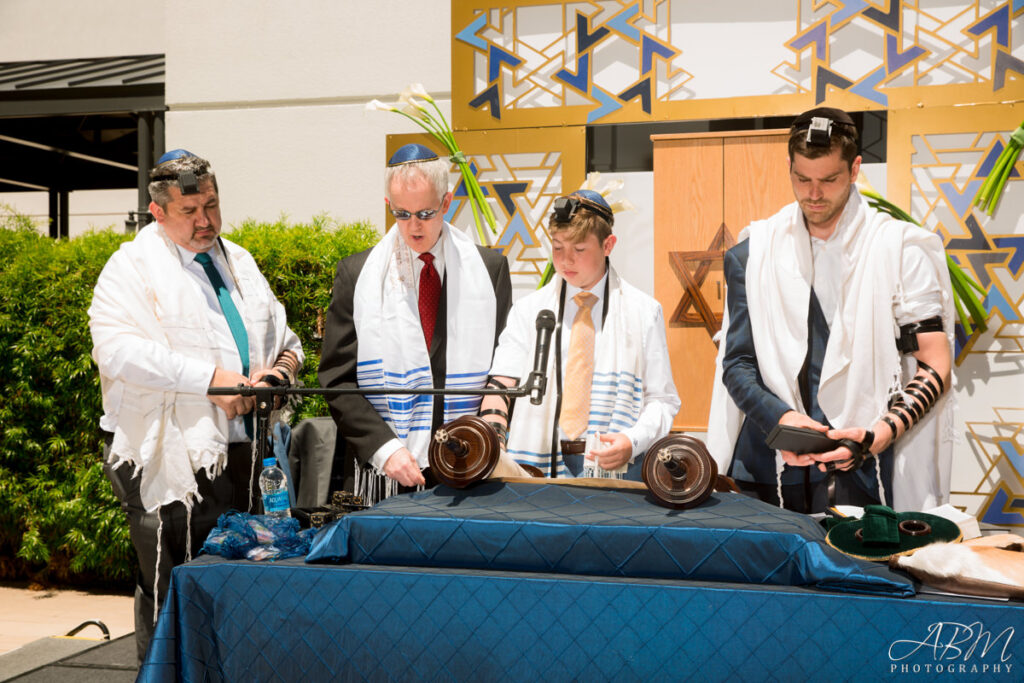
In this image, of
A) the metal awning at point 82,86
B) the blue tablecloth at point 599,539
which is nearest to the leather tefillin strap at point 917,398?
the blue tablecloth at point 599,539

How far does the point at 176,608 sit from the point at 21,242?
4107 millimetres

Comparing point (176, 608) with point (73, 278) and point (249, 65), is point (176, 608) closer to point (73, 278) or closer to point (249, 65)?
point (73, 278)

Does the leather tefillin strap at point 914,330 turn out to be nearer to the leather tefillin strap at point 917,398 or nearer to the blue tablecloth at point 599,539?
the leather tefillin strap at point 917,398

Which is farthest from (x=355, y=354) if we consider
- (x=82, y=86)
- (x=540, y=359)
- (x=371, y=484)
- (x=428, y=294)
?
(x=82, y=86)

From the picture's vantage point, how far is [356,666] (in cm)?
197

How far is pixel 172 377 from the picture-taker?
2746 millimetres

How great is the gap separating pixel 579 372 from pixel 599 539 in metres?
0.78

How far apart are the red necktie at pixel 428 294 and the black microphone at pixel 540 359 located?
0.81 metres

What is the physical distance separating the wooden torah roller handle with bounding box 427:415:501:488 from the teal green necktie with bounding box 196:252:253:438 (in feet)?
3.41

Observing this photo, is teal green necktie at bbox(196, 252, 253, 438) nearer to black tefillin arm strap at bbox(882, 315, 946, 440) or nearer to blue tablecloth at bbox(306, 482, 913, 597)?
blue tablecloth at bbox(306, 482, 913, 597)

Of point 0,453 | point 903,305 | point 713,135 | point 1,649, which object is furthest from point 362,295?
point 0,453

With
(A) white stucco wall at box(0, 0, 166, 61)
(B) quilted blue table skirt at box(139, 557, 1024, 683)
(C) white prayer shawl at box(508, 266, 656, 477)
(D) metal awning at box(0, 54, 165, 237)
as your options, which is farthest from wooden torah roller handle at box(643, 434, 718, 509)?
(A) white stucco wall at box(0, 0, 166, 61)

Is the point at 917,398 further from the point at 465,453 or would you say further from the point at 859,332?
the point at 465,453

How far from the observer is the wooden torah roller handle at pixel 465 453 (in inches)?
85.7
